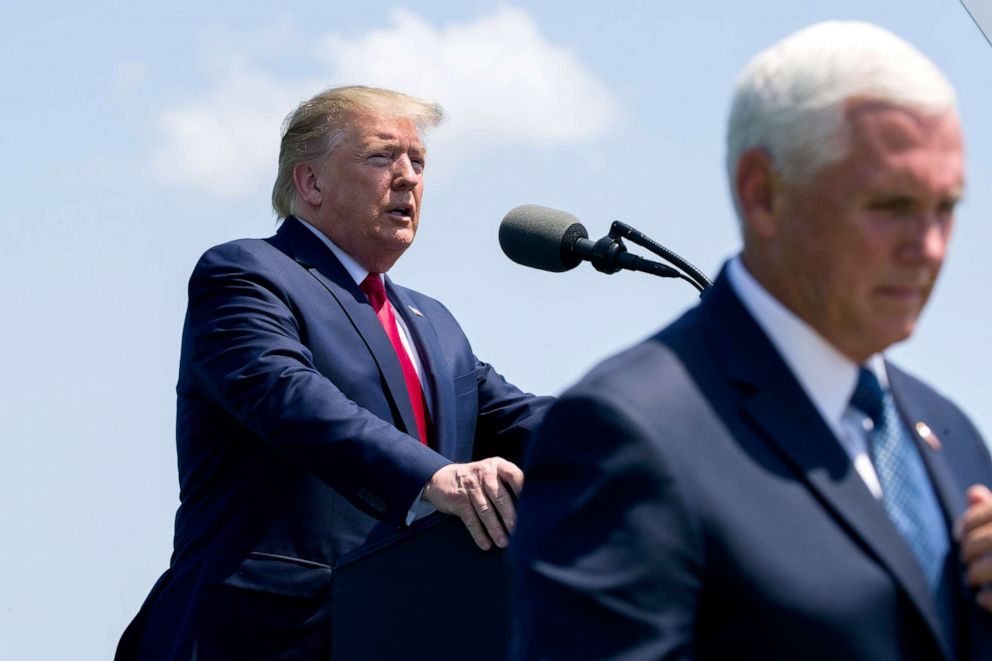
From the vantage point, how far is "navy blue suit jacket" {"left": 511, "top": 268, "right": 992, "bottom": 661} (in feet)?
4.76

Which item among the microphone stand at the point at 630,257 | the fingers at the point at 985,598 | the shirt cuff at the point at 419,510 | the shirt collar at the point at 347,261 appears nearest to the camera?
the fingers at the point at 985,598

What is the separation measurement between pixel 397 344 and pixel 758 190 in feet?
7.06

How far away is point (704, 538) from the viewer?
149cm

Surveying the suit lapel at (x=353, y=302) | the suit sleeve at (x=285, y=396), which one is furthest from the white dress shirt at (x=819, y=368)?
the suit lapel at (x=353, y=302)

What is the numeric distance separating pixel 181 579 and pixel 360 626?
2.26ft

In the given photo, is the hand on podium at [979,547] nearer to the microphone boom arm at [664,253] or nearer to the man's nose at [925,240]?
the man's nose at [925,240]

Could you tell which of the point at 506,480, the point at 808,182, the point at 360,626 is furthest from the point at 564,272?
the point at 808,182

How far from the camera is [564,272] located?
141 inches

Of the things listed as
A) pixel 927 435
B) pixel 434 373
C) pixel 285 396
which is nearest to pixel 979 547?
pixel 927 435

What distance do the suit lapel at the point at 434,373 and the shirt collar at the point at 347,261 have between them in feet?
0.35

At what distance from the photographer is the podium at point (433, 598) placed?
9.14 ft

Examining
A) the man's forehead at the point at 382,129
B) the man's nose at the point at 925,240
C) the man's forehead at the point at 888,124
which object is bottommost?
the man's nose at the point at 925,240

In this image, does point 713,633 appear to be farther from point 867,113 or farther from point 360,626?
point 360,626

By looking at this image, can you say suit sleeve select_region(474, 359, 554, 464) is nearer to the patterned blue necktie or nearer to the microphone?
the microphone
